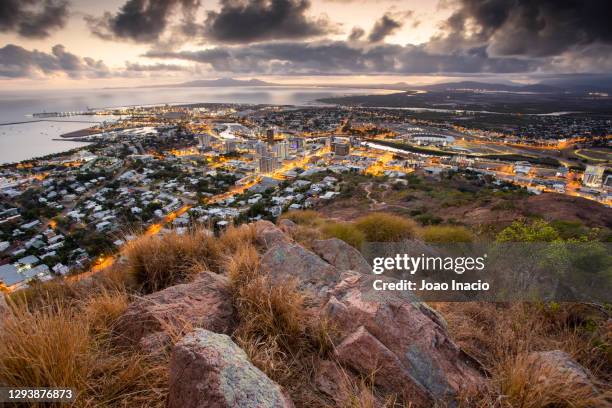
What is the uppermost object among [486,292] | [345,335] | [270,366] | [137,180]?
[270,366]

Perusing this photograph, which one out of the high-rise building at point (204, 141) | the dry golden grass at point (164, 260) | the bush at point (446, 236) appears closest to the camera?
the dry golden grass at point (164, 260)

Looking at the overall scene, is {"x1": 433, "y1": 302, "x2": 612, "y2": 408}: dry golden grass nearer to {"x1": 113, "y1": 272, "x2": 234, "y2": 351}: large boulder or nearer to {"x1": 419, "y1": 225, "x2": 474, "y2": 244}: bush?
{"x1": 113, "y1": 272, "x2": 234, "y2": 351}: large boulder

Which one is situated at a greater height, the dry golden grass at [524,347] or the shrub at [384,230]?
the dry golden grass at [524,347]

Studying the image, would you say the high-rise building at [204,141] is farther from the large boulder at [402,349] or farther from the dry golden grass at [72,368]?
the dry golden grass at [72,368]

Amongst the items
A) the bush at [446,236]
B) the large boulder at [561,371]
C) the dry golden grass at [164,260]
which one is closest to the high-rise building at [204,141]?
the bush at [446,236]

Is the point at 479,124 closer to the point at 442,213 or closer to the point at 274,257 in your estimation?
the point at 442,213

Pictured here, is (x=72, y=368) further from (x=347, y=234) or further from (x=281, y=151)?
(x=281, y=151)

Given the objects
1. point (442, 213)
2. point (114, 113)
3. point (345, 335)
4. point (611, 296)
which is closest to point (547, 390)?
point (345, 335)
